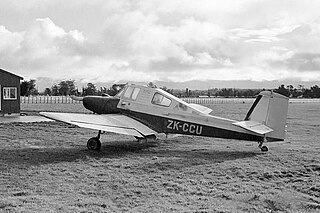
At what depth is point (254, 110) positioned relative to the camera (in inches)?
511

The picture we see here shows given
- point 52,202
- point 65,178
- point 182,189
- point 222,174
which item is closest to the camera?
point 52,202

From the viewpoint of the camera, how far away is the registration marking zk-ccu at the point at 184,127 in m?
13.0

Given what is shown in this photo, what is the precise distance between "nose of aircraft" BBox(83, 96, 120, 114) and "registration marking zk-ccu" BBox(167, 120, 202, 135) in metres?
2.38

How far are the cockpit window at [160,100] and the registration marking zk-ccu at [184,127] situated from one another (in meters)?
0.73

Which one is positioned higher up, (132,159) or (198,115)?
(198,115)

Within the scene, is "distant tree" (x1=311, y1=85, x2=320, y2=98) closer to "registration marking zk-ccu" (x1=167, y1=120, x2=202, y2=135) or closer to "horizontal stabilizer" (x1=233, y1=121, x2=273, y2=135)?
"horizontal stabilizer" (x1=233, y1=121, x2=273, y2=135)

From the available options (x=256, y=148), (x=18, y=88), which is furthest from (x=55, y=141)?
(x=18, y=88)

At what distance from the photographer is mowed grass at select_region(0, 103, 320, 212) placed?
6941 millimetres

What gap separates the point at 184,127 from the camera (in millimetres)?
13234

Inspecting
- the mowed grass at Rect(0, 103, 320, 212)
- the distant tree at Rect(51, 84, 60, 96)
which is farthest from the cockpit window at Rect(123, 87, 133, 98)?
the distant tree at Rect(51, 84, 60, 96)

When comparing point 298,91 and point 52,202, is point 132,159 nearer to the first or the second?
point 52,202

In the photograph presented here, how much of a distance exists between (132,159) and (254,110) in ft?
15.0

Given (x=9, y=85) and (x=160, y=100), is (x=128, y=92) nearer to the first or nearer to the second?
(x=160, y=100)

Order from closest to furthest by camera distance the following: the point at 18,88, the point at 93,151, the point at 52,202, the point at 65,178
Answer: the point at 52,202, the point at 65,178, the point at 93,151, the point at 18,88
